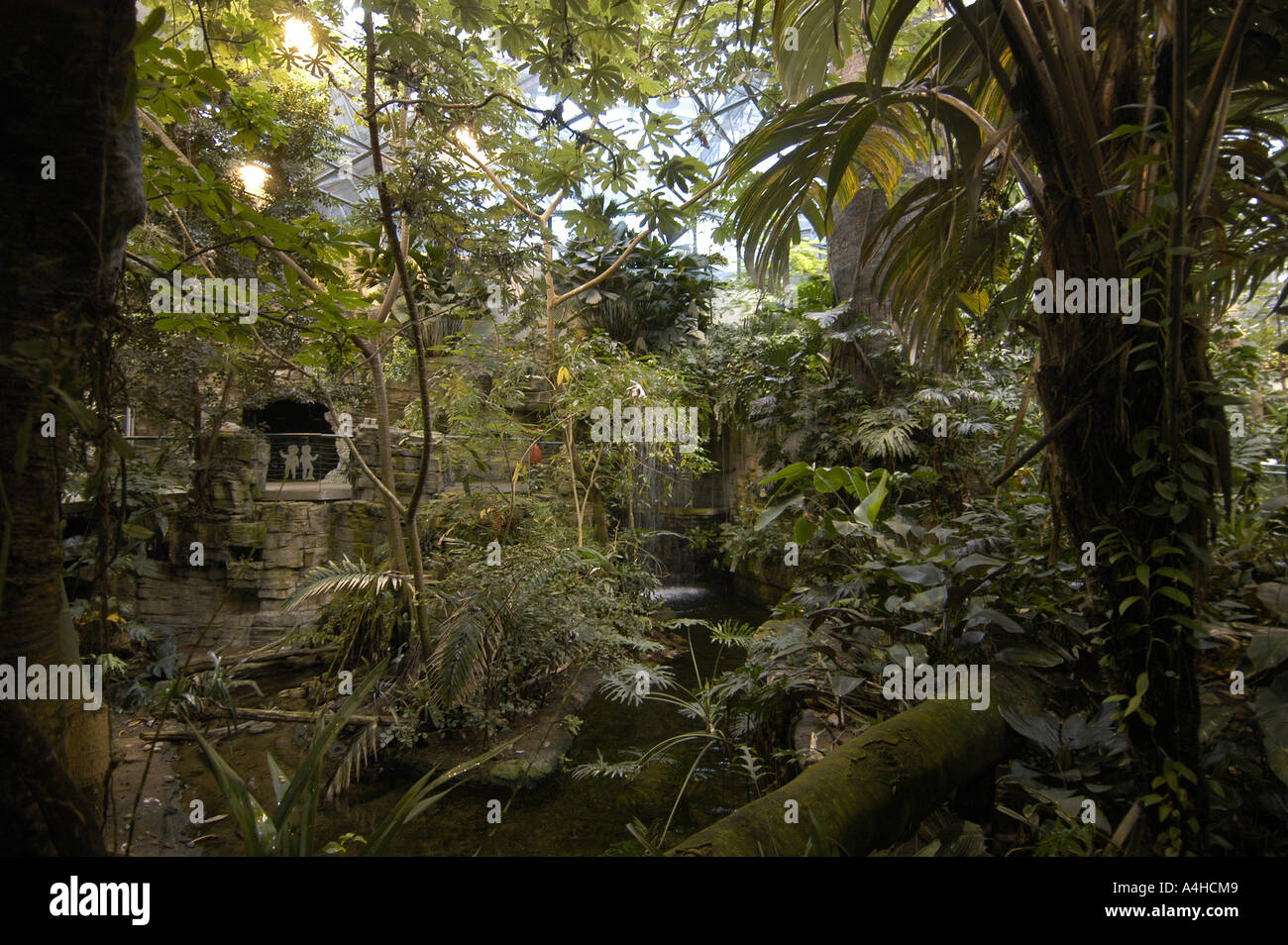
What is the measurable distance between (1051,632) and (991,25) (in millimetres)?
2115

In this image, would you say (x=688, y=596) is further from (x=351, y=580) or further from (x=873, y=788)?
(x=873, y=788)

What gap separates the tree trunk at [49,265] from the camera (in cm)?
91

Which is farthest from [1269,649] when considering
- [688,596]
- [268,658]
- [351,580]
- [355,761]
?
[688,596]

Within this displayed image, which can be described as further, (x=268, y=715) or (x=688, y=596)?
(x=688, y=596)

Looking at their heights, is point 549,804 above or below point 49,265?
below

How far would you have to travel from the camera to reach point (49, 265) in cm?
95

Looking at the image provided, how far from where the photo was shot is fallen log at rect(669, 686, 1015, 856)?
1.19 metres

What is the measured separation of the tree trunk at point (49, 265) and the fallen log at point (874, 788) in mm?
1161

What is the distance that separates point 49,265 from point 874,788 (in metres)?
1.99

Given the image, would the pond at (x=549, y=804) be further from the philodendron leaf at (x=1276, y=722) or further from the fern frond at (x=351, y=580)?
the philodendron leaf at (x=1276, y=722)

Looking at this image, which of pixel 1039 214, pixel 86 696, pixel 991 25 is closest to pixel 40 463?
pixel 86 696

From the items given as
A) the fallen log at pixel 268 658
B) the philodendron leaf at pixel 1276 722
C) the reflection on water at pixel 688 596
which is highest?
the philodendron leaf at pixel 1276 722

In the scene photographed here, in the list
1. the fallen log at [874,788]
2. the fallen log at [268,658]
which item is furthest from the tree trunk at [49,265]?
the fallen log at [268,658]
